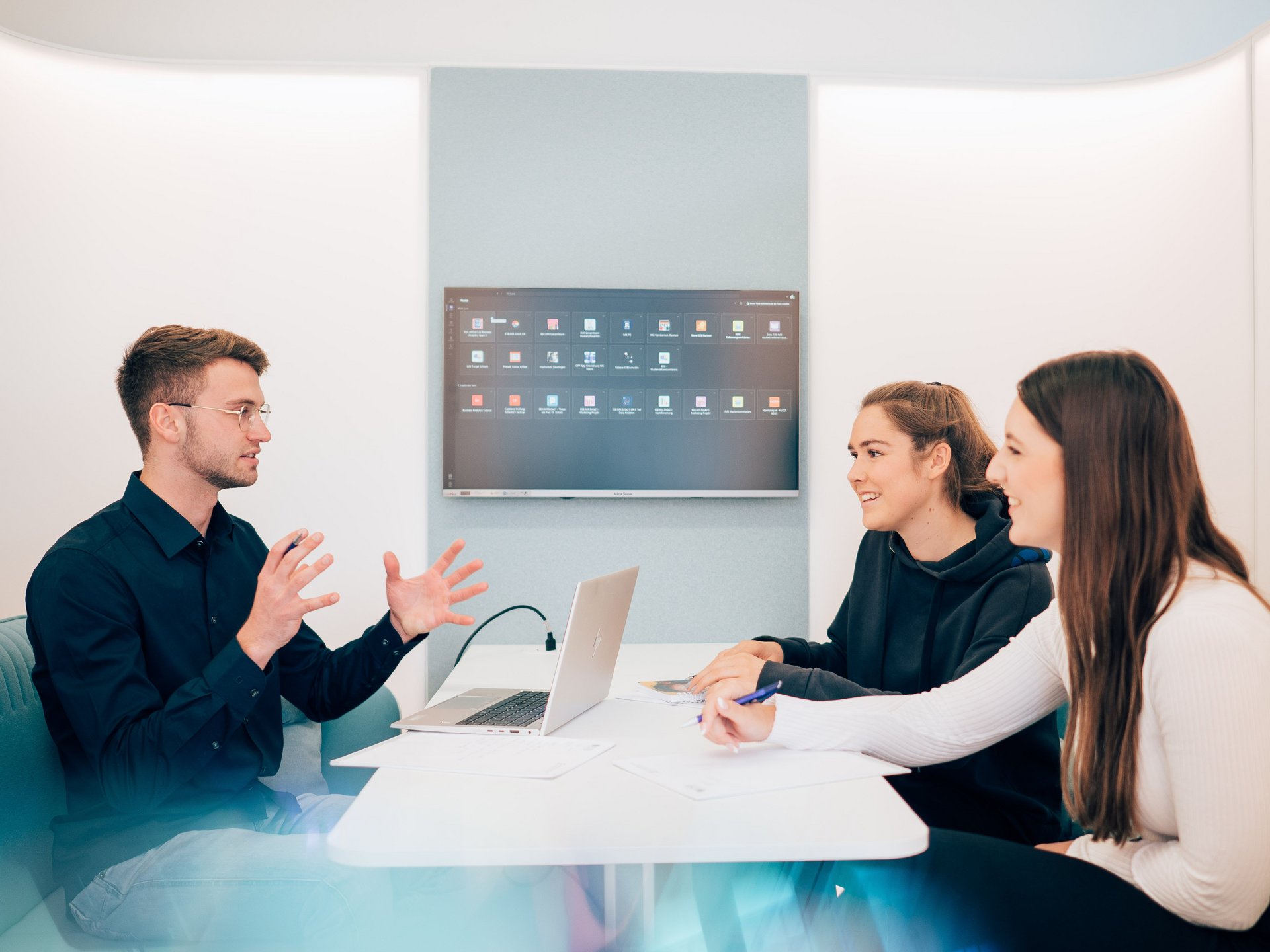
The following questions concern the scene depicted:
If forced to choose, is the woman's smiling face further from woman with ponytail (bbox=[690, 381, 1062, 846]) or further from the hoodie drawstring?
the hoodie drawstring

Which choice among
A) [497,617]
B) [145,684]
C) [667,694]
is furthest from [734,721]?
[497,617]

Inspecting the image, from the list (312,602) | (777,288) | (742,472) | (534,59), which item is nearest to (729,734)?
(312,602)

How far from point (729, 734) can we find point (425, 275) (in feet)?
6.39

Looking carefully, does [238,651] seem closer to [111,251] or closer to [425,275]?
[425,275]

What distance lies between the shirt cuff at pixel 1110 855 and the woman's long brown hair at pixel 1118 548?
23 millimetres

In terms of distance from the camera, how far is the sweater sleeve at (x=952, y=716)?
1411mm

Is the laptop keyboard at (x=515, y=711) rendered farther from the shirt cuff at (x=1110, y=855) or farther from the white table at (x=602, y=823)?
the shirt cuff at (x=1110, y=855)

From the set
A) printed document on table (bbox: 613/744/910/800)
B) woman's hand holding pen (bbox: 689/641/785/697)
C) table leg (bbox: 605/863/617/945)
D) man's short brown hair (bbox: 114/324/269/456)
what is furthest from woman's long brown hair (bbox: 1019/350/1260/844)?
man's short brown hair (bbox: 114/324/269/456)

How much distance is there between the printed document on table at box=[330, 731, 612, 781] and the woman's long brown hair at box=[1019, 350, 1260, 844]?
0.71m

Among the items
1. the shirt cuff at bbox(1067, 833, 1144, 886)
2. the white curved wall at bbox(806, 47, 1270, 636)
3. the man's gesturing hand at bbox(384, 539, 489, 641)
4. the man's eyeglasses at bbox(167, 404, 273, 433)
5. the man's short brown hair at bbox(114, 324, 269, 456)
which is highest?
the white curved wall at bbox(806, 47, 1270, 636)

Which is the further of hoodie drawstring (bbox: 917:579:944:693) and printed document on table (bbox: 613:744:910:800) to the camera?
hoodie drawstring (bbox: 917:579:944:693)

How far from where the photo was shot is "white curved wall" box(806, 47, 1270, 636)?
2.89 meters

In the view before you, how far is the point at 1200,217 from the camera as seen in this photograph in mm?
2918

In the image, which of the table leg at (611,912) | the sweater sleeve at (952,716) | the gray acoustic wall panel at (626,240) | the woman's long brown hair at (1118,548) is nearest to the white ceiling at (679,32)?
the gray acoustic wall panel at (626,240)
